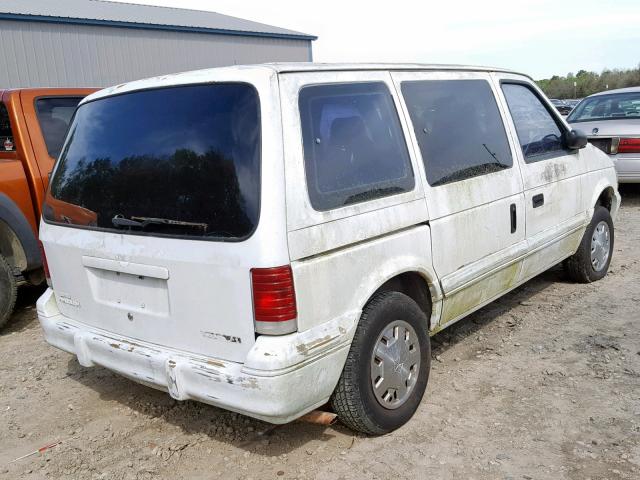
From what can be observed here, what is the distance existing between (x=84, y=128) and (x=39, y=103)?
2446 mm

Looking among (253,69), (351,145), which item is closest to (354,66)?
(351,145)

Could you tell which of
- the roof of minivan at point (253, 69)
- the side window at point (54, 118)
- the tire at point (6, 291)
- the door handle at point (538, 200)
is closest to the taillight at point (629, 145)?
the door handle at point (538, 200)

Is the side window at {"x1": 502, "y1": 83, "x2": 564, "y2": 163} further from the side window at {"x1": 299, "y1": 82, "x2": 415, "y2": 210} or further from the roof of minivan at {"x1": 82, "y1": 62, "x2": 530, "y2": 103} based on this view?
Result: the side window at {"x1": 299, "y1": 82, "x2": 415, "y2": 210}

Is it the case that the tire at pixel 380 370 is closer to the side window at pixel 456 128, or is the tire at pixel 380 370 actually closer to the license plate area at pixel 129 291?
the side window at pixel 456 128

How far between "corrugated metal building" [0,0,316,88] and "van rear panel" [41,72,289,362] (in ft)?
47.0

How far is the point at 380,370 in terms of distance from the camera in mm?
3000

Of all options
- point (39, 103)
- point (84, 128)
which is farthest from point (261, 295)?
point (39, 103)

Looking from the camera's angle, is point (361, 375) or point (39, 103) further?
point (39, 103)

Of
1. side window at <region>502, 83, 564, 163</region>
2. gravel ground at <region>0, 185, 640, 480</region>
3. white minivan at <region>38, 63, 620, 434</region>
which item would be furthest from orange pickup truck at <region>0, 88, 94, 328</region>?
side window at <region>502, 83, 564, 163</region>

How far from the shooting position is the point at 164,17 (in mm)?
20469

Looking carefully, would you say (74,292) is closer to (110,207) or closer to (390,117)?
(110,207)

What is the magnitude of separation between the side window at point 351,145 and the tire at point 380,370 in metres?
0.58

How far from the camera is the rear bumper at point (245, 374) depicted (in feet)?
8.07

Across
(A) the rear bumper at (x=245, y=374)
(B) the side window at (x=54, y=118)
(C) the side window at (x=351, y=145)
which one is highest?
(B) the side window at (x=54, y=118)
